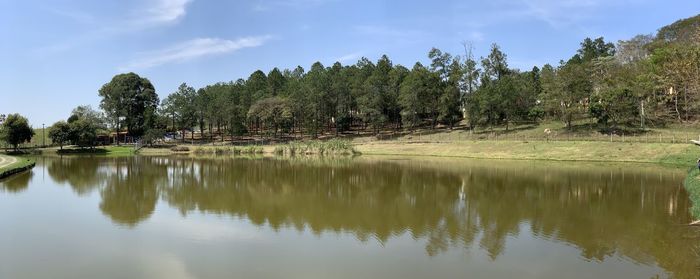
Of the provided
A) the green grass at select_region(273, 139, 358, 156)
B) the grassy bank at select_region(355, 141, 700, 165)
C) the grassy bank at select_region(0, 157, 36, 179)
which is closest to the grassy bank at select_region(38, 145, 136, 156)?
the green grass at select_region(273, 139, 358, 156)

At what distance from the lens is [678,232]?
53.0 ft

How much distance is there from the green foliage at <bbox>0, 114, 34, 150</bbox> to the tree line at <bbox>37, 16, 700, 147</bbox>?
624 inches

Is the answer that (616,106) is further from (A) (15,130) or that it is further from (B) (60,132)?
(A) (15,130)

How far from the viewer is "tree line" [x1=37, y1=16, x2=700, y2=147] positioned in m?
66.8

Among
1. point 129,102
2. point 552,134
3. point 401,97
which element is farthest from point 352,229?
point 129,102

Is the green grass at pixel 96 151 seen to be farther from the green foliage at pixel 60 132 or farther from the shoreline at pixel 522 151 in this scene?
the green foliage at pixel 60 132

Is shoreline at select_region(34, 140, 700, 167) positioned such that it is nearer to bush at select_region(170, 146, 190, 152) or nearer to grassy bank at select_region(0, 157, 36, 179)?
bush at select_region(170, 146, 190, 152)

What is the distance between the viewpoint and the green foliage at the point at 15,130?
65.7 metres

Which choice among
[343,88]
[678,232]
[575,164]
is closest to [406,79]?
[343,88]

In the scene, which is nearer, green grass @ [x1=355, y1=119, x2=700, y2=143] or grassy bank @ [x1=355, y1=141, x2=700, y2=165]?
grassy bank @ [x1=355, y1=141, x2=700, y2=165]

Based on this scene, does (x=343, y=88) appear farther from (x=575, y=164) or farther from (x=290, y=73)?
(x=575, y=164)

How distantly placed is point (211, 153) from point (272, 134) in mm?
21244

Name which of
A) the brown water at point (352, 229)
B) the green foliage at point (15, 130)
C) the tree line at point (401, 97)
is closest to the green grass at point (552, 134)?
the tree line at point (401, 97)

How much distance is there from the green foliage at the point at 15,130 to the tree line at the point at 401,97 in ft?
52.0
